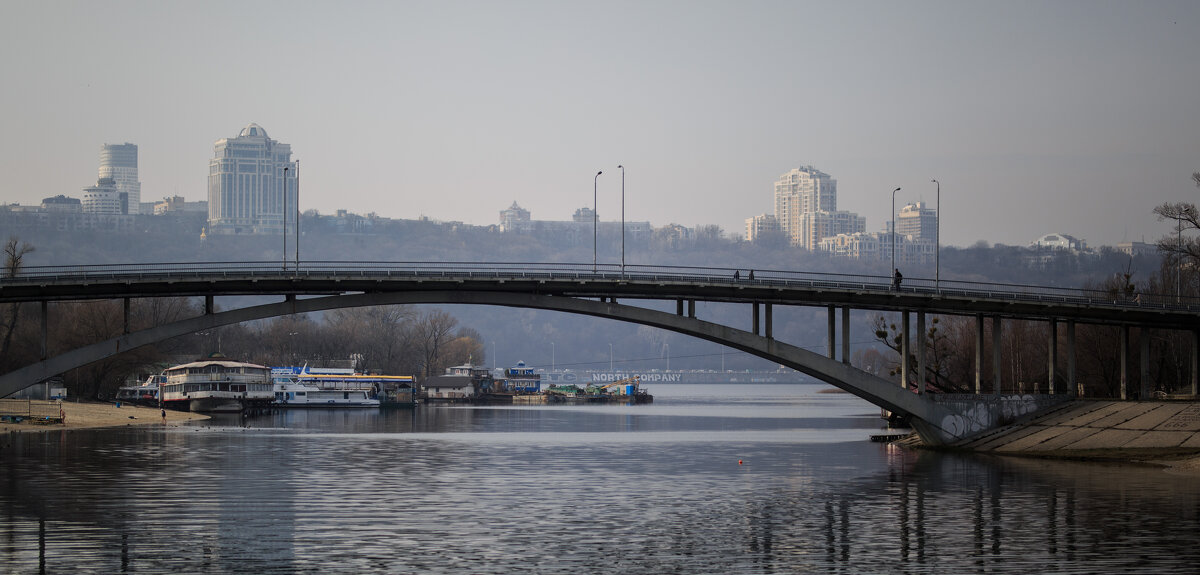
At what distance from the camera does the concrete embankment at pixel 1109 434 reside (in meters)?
70.6

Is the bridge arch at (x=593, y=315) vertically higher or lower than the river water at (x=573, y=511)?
higher

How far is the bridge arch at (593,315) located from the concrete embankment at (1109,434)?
3415 mm

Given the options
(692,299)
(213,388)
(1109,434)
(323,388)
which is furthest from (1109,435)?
(323,388)

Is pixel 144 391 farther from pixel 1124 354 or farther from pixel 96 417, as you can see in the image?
pixel 1124 354

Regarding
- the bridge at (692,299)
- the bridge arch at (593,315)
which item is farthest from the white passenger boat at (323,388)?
the bridge arch at (593,315)

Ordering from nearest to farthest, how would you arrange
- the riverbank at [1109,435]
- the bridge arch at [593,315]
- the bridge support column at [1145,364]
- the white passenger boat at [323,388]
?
the riverbank at [1109,435]
the bridge arch at [593,315]
the bridge support column at [1145,364]
the white passenger boat at [323,388]

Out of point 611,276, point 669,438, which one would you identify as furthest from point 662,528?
point 669,438

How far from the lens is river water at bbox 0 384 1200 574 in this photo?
35.2 metres

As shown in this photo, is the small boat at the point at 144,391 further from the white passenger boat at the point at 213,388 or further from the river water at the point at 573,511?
the river water at the point at 573,511

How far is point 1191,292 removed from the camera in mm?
121688

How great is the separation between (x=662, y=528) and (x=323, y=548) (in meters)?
11.4

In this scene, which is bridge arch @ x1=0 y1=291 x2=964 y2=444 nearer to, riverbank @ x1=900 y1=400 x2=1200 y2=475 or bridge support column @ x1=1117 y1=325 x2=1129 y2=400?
riverbank @ x1=900 y1=400 x2=1200 y2=475

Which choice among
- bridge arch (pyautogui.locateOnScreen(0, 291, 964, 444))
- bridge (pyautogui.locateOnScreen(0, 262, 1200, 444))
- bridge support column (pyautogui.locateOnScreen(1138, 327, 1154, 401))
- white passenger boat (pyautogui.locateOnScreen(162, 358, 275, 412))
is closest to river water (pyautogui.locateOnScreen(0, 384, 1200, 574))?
bridge arch (pyautogui.locateOnScreen(0, 291, 964, 444))

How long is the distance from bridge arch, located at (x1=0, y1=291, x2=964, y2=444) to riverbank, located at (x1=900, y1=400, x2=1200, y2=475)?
10.9 feet
